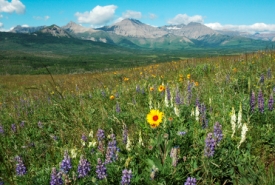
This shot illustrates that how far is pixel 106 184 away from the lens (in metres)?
2.29

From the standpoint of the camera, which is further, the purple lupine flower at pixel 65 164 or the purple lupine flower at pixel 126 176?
the purple lupine flower at pixel 65 164

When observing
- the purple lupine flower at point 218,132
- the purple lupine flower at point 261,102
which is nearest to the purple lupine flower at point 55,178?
the purple lupine flower at point 218,132

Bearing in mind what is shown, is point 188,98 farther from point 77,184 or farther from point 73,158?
point 77,184

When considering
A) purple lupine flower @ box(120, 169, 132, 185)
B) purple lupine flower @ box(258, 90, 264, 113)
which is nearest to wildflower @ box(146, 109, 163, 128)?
purple lupine flower @ box(120, 169, 132, 185)

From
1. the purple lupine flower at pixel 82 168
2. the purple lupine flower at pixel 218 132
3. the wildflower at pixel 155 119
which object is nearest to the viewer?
the purple lupine flower at pixel 82 168

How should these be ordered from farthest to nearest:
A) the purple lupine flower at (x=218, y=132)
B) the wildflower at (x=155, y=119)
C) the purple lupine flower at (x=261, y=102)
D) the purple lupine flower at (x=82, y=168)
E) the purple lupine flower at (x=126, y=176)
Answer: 1. the purple lupine flower at (x=261, y=102)
2. the wildflower at (x=155, y=119)
3. the purple lupine flower at (x=218, y=132)
4. the purple lupine flower at (x=82, y=168)
5. the purple lupine flower at (x=126, y=176)

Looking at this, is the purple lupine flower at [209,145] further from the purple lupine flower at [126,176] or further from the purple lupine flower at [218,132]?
the purple lupine flower at [126,176]

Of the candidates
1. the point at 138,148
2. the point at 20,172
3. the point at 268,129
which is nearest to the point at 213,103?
the point at 268,129

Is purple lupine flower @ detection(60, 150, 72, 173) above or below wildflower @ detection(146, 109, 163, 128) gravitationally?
below

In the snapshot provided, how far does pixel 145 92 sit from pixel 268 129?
379 cm

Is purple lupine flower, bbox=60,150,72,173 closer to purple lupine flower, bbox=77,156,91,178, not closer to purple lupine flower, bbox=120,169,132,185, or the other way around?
purple lupine flower, bbox=77,156,91,178

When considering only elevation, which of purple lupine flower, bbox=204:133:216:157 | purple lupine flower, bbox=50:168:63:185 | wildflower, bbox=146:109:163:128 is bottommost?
purple lupine flower, bbox=50:168:63:185

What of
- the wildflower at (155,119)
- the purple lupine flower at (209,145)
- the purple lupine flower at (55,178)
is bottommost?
the purple lupine flower at (55,178)

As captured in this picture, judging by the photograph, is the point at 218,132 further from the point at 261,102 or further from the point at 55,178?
the point at 55,178
